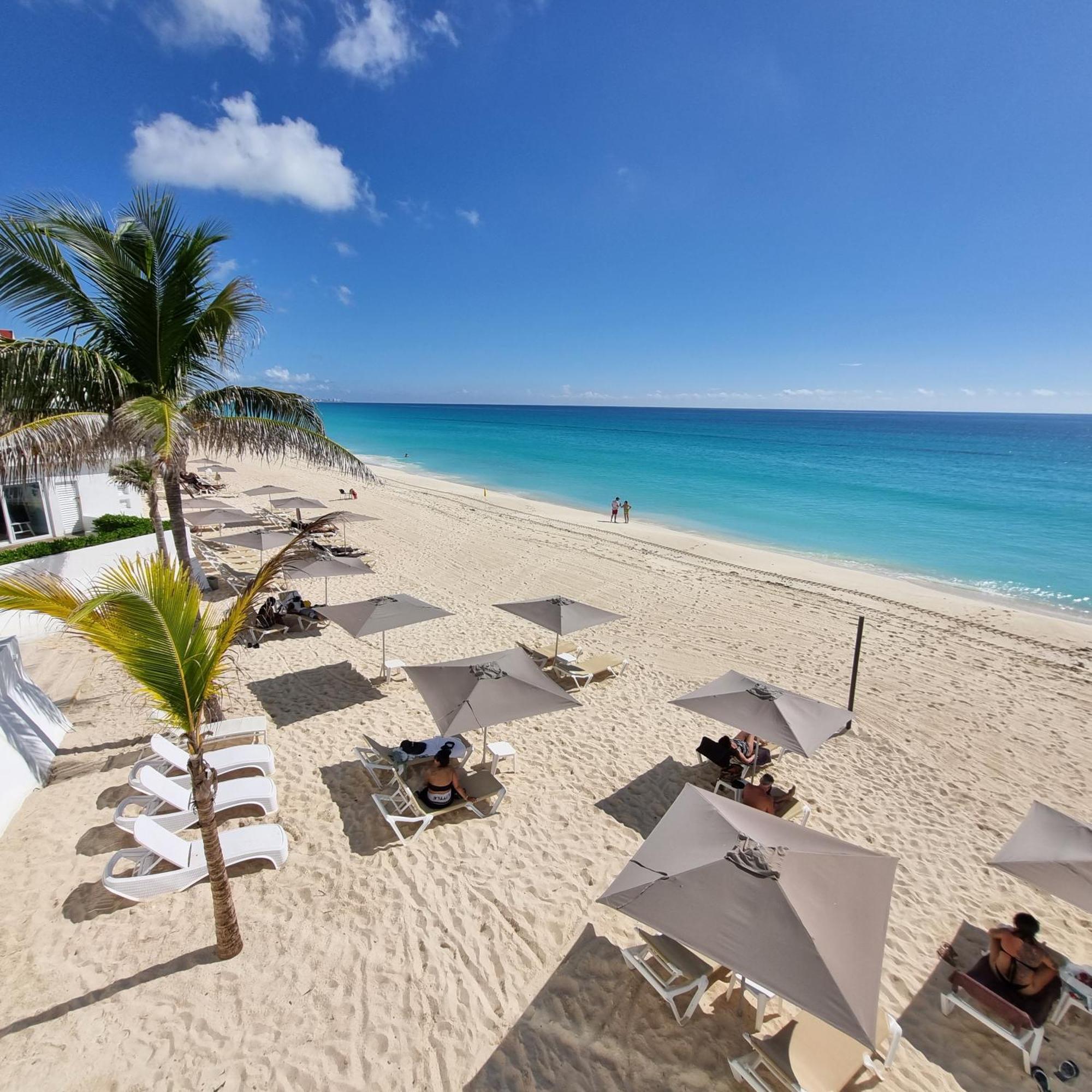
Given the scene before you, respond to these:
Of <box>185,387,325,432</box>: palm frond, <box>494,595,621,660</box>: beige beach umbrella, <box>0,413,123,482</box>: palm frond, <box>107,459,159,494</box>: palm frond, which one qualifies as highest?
<box>185,387,325,432</box>: palm frond

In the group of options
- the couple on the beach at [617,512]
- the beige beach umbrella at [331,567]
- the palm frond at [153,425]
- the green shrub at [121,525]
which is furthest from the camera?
the couple on the beach at [617,512]

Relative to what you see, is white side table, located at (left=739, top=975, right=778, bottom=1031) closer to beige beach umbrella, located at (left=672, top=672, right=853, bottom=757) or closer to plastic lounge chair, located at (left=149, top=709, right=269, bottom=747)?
beige beach umbrella, located at (left=672, top=672, right=853, bottom=757)

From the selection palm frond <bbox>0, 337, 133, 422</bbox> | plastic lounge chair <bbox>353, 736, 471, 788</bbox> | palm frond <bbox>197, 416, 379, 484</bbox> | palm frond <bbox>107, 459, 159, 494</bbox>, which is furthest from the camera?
palm frond <bbox>107, 459, 159, 494</bbox>

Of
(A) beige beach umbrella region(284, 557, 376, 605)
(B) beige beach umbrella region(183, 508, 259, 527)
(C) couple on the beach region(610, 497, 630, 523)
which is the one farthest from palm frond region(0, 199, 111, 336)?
(C) couple on the beach region(610, 497, 630, 523)

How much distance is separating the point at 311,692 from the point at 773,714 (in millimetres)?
6907

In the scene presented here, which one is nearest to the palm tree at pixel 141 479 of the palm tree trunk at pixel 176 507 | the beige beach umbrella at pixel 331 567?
the palm tree trunk at pixel 176 507

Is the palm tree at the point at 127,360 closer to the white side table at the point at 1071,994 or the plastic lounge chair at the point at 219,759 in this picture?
the plastic lounge chair at the point at 219,759

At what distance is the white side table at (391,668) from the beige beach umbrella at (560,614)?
1995mm

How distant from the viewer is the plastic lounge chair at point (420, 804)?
598 centimetres

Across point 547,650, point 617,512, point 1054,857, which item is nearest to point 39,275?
point 547,650

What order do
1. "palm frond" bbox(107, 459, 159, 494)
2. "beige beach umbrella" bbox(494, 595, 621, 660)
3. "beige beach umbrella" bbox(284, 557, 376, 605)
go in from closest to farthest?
"beige beach umbrella" bbox(494, 595, 621, 660), "beige beach umbrella" bbox(284, 557, 376, 605), "palm frond" bbox(107, 459, 159, 494)

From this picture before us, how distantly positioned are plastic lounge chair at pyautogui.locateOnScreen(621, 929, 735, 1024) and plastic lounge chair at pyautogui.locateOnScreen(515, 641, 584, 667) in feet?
19.4

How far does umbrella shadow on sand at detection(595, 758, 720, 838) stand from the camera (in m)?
6.44

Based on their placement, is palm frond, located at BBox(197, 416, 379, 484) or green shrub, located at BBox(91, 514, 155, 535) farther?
green shrub, located at BBox(91, 514, 155, 535)
